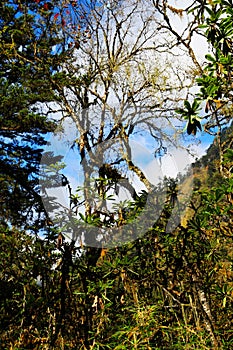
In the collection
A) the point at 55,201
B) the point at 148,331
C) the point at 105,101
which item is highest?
the point at 105,101

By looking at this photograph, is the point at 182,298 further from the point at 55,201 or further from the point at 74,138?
the point at 74,138

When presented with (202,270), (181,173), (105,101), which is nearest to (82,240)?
(202,270)

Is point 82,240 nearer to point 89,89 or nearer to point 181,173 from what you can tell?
point 181,173

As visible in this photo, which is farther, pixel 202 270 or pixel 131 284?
pixel 202 270

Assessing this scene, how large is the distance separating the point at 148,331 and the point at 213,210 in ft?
1.95

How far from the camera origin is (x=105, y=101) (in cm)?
470

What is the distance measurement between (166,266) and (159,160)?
3.36ft

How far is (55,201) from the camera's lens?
219 centimetres

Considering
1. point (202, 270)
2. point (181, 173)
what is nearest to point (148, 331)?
point (202, 270)

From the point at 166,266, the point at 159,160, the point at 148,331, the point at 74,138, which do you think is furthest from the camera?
the point at 74,138

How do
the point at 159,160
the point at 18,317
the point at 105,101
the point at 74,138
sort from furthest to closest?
the point at 105,101 < the point at 74,138 < the point at 159,160 < the point at 18,317

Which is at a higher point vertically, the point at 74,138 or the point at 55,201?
the point at 74,138

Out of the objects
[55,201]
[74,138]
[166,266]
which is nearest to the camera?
[166,266]

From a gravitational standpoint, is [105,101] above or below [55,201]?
above
